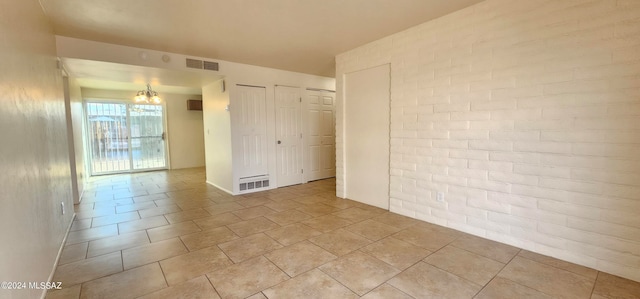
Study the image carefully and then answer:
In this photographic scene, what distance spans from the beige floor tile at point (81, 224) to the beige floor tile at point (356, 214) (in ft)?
10.4

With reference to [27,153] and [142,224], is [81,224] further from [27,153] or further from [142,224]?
[27,153]

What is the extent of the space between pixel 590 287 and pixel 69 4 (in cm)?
505

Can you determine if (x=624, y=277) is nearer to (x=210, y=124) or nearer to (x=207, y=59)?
(x=207, y=59)

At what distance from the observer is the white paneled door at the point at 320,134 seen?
597cm

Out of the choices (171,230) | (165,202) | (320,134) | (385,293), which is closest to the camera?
(385,293)

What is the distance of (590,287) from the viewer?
6.59 feet

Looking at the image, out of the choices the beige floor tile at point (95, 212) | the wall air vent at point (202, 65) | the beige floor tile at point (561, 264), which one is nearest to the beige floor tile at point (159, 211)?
the beige floor tile at point (95, 212)

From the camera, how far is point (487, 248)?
104 inches

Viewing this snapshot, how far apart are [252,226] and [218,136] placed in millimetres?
2625

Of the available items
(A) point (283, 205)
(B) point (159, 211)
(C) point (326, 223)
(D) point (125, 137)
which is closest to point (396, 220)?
(C) point (326, 223)

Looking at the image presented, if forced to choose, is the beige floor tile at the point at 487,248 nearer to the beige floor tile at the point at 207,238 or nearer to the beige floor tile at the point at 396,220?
the beige floor tile at the point at 396,220

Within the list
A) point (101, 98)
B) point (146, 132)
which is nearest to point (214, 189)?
point (146, 132)

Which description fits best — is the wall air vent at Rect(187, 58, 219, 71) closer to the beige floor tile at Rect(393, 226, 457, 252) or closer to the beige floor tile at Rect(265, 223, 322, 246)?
the beige floor tile at Rect(265, 223, 322, 246)

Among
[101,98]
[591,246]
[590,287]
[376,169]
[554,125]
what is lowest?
[590,287]
